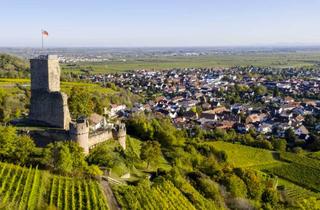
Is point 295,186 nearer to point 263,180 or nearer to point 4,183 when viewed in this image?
point 263,180

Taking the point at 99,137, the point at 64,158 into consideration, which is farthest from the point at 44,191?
the point at 99,137

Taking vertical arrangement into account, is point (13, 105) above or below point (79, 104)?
below

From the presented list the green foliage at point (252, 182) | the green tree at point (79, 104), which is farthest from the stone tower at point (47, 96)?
the green foliage at point (252, 182)

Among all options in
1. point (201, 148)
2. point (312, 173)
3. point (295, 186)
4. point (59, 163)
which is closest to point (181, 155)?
point (201, 148)

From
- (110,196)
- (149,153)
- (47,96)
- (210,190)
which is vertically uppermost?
(47,96)

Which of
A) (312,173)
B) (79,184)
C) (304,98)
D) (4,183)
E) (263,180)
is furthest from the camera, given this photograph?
(304,98)

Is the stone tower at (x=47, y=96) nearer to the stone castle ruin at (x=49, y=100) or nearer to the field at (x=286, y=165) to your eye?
the stone castle ruin at (x=49, y=100)

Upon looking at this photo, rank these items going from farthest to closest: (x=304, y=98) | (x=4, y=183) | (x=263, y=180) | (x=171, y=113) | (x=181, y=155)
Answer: (x=304, y=98) < (x=171, y=113) < (x=181, y=155) < (x=263, y=180) < (x=4, y=183)

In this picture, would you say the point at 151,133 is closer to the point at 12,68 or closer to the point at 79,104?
the point at 79,104
